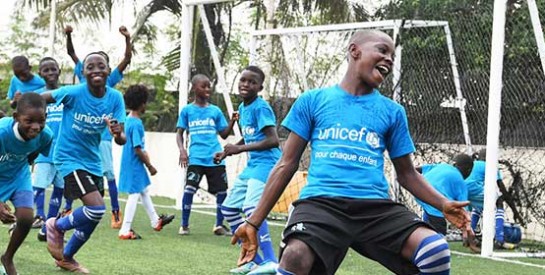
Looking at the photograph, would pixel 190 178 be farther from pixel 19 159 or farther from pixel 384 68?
pixel 384 68

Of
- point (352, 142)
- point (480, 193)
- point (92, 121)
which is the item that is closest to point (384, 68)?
point (352, 142)

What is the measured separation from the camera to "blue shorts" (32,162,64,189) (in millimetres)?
12047

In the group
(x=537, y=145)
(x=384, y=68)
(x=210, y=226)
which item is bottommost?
(x=210, y=226)

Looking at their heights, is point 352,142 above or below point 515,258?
above

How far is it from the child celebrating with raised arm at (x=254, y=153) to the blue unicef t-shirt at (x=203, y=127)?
9.14ft

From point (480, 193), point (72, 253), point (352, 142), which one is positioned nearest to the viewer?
point (352, 142)

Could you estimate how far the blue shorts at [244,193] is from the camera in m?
9.30

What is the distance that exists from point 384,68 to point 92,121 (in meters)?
3.94

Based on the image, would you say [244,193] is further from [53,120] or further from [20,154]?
[53,120]

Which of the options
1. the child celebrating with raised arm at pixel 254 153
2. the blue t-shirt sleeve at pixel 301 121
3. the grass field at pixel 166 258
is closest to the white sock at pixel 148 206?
the grass field at pixel 166 258

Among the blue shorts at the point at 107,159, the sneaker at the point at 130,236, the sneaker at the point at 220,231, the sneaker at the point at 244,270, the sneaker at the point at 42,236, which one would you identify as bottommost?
the sneaker at the point at 220,231

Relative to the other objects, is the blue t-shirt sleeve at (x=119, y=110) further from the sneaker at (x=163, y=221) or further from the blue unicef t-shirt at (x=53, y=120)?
the sneaker at (x=163, y=221)

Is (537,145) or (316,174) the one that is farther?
(537,145)

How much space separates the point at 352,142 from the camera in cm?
558
